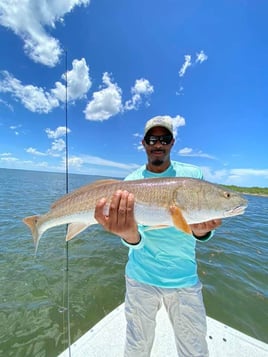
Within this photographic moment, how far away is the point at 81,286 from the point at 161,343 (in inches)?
127

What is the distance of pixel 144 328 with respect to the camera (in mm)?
2270

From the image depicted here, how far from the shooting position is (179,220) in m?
2.02

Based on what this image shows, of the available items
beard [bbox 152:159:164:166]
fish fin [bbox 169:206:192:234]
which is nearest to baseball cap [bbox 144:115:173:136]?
beard [bbox 152:159:164:166]

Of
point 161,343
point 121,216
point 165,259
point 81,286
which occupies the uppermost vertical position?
point 121,216

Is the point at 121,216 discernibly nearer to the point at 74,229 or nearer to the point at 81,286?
the point at 74,229

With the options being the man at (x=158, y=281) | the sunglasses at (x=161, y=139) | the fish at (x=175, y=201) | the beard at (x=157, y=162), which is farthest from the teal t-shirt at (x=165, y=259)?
the sunglasses at (x=161, y=139)

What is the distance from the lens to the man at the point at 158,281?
7.06 ft

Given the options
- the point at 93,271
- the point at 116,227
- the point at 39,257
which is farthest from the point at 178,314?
the point at 39,257

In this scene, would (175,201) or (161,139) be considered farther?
(161,139)

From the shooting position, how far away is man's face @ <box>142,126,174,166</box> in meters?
2.67

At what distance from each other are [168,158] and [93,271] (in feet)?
16.6

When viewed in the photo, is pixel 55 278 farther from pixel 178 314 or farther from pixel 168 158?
pixel 168 158

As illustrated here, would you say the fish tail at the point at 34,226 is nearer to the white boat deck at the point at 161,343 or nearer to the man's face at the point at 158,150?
the white boat deck at the point at 161,343

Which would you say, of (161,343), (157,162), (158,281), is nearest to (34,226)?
(158,281)
